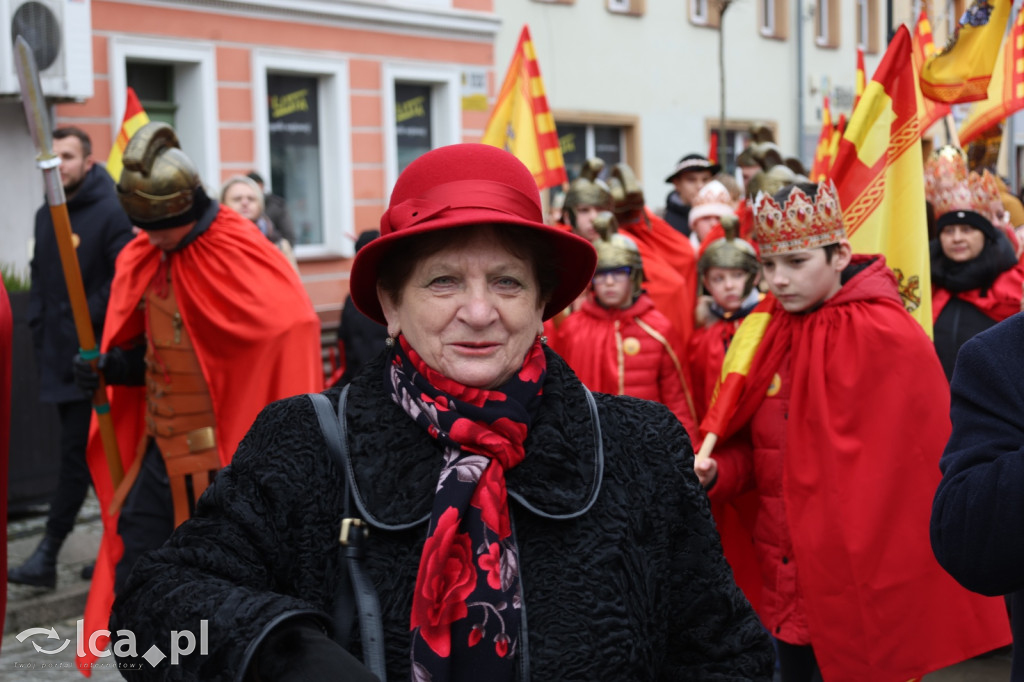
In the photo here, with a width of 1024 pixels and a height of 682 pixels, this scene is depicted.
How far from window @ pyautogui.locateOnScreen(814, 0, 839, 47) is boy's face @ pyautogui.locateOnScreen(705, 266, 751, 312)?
20039mm

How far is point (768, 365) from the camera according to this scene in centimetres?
473

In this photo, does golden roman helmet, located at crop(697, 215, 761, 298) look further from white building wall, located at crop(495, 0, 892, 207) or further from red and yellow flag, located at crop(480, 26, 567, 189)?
white building wall, located at crop(495, 0, 892, 207)

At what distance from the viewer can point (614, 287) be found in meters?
6.61

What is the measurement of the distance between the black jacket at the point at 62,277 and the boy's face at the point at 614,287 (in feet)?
8.53

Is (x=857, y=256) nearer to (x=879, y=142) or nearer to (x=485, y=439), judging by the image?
(x=879, y=142)

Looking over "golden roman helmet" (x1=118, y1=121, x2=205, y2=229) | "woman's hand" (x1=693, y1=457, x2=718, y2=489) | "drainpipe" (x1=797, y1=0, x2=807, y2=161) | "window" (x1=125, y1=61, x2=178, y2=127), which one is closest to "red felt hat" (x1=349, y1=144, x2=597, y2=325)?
"woman's hand" (x1=693, y1=457, x2=718, y2=489)

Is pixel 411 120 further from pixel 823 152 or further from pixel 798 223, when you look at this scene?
pixel 798 223

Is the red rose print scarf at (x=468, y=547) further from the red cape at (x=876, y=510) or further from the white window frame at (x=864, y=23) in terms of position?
the white window frame at (x=864, y=23)

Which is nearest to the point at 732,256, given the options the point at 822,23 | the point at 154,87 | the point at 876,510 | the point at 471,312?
the point at 876,510

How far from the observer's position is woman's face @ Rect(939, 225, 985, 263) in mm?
6836

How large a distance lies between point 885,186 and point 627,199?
3902 millimetres

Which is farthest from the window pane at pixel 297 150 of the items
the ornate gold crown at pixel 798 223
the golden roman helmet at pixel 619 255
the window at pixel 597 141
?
the ornate gold crown at pixel 798 223

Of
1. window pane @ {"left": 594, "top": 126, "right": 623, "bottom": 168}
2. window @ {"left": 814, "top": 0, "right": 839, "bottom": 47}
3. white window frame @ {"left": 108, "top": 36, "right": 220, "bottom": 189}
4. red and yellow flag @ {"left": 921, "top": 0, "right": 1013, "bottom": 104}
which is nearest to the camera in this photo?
red and yellow flag @ {"left": 921, "top": 0, "right": 1013, "bottom": 104}

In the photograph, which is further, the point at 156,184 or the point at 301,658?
the point at 156,184
